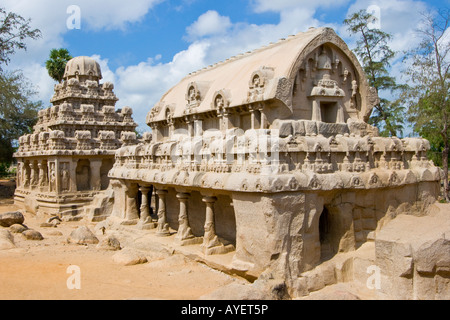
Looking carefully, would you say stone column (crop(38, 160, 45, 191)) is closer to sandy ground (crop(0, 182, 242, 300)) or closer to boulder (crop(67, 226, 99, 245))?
boulder (crop(67, 226, 99, 245))

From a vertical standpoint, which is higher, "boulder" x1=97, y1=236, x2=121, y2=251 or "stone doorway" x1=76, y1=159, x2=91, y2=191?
"stone doorway" x1=76, y1=159, x2=91, y2=191

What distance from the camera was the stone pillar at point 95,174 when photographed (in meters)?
23.0

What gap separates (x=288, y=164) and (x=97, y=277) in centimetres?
549

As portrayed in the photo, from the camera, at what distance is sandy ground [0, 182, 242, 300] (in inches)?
352

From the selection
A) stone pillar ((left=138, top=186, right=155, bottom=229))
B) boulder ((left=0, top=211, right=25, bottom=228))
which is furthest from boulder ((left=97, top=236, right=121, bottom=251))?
boulder ((left=0, top=211, right=25, bottom=228))

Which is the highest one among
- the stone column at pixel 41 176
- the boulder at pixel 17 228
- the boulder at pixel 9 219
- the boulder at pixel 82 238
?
the stone column at pixel 41 176

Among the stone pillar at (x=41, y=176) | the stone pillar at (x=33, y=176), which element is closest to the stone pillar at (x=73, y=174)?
the stone pillar at (x=41, y=176)

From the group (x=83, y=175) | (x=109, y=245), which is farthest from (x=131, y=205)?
(x=83, y=175)

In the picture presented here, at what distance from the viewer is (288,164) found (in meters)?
9.92

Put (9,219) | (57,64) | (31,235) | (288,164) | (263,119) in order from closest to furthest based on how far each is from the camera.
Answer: (288,164), (263,119), (31,235), (9,219), (57,64)

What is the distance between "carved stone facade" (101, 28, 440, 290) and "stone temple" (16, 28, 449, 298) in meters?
0.03

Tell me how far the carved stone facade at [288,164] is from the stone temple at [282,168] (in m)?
0.03

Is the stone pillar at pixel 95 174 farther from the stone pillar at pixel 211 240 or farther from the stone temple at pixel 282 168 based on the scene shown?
the stone pillar at pixel 211 240

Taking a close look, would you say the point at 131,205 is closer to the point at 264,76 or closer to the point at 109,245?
the point at 109,245
